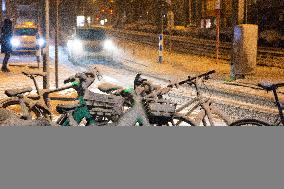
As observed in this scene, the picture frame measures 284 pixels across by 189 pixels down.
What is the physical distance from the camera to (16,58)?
77.2 feet

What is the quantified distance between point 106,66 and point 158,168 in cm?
1716

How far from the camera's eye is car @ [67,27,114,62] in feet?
73.3

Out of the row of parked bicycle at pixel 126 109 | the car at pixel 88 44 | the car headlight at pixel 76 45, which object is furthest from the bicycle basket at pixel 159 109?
the car headlight at pixel 76 45

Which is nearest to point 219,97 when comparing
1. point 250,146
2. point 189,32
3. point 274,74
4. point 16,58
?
point 274,74

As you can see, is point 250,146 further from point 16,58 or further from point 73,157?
point 16,58

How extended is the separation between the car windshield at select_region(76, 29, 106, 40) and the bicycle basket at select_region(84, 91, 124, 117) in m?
18.2

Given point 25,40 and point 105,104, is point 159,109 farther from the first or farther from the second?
point 25,40

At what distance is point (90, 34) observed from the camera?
2336 cm

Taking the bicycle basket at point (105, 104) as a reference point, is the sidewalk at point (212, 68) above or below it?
below

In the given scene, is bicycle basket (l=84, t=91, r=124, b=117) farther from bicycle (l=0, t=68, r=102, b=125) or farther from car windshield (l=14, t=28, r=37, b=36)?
car windshield (l=14, t=28, r=37, b=36)

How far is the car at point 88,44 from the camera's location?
73.3 ft

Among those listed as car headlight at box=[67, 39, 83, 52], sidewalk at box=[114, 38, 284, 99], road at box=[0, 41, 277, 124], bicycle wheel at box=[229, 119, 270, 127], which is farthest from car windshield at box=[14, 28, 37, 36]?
bicycle wheel at box=[229, 119, 270, 127]

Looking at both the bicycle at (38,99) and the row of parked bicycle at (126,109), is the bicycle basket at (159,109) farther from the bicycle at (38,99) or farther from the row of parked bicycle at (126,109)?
the bicycle at (38,99)

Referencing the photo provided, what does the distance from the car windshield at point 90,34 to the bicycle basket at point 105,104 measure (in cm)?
1818
